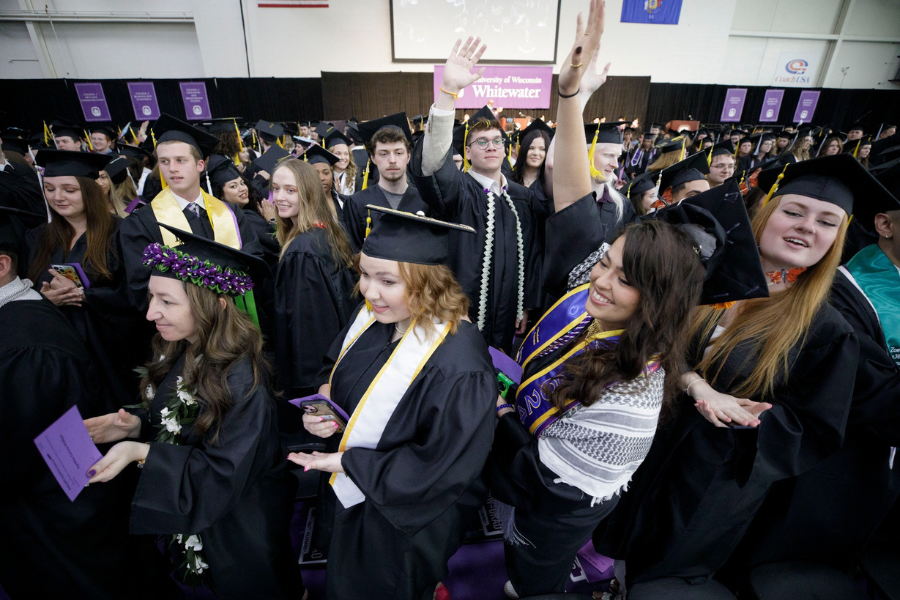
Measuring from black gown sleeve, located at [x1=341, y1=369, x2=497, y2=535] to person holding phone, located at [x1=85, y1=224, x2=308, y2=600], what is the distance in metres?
0.51

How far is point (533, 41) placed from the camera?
14445 mm

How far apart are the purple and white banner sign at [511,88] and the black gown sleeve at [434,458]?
14918 mm

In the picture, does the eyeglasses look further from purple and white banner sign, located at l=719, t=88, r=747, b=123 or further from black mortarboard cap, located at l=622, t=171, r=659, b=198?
purple and white banner sign, located at l=719, t=88, r=747, b=123

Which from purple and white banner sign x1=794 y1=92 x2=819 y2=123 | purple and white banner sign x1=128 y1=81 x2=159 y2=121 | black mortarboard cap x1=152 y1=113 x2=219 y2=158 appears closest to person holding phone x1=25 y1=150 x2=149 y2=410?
black mortarboard cap x1=152 y1=113 x2=219 y2=158

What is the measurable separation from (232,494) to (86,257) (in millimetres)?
2403

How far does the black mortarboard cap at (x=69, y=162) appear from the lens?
2.62 meters

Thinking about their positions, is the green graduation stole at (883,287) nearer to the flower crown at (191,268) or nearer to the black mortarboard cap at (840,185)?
the black mortarboard cap at (840,185)

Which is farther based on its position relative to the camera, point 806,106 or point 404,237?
point 806,106

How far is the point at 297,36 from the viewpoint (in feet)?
46.2

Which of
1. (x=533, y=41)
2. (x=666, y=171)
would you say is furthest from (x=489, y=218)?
(x=533, y=41)

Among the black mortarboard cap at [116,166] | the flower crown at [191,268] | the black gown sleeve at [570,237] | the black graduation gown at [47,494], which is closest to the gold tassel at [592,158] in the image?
the black gown sleeve at [570,237]

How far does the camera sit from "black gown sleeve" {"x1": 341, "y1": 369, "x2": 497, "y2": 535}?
1.36 m

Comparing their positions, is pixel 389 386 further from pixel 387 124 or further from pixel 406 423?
pixel 387 124

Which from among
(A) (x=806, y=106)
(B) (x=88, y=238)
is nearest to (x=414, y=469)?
(B) (x=88, y=238)
